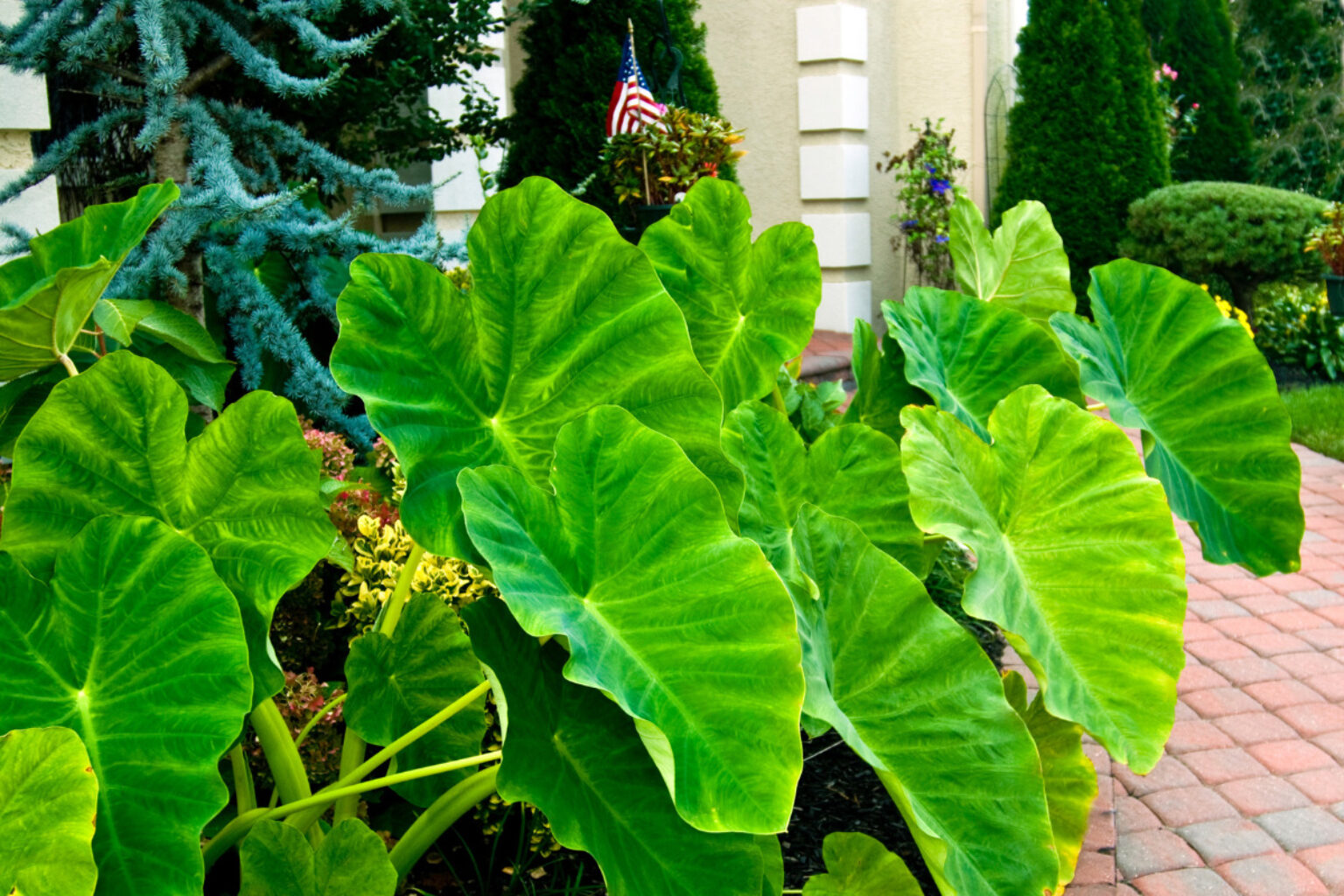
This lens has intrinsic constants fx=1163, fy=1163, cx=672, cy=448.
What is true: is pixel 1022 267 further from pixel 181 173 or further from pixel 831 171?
pixel 831 171

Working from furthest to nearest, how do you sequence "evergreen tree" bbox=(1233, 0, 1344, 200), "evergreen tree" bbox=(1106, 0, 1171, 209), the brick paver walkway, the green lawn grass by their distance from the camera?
1. "evergreen tree" bbox=(1233, 0, 1344, 200)
2. "evergreen tree" bbox=(1106, 0, 1171, 209)
3. the green lawn grass
4. the brick paver walkway

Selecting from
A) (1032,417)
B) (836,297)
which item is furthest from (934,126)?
(1032,417)

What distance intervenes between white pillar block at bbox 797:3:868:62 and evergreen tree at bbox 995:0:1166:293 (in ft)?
4.05

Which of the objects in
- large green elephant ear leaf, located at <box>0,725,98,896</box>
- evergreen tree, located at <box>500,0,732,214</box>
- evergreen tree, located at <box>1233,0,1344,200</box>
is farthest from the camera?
evergreen tree, located at <box>1233,0,1344,200</box>

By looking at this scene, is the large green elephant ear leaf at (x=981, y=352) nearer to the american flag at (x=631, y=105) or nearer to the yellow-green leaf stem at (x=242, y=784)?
the yellow-green leaf stem at (x=242, y=784)

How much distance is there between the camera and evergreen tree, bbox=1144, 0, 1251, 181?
10.6 m

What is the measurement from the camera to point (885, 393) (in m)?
1.83

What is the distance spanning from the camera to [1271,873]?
228cm

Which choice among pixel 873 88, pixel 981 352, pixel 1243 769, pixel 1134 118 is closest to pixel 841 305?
pixel 873 88

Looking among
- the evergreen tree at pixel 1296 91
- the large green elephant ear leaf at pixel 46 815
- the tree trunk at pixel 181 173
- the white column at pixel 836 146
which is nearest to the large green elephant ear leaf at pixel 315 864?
the large green elephant ear leaf at pixel 46 815

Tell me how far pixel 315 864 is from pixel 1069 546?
0.90 m

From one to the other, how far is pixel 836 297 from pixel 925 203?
0.84 metres

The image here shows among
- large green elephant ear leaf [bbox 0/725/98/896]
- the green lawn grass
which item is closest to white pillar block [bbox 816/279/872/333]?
the green lawn grass

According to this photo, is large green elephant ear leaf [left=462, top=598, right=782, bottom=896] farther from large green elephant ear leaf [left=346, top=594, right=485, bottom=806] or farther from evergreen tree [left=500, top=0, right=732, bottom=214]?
evergreen tree [left=500, top=0, right=732, bottom=214]
